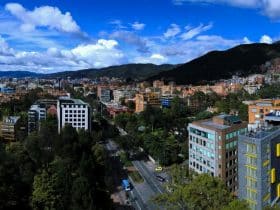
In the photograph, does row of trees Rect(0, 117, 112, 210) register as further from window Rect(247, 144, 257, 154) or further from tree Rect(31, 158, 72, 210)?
window Rect(247, 144, 257, 154)

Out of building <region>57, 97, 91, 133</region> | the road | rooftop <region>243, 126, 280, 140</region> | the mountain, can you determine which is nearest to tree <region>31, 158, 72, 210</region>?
the road

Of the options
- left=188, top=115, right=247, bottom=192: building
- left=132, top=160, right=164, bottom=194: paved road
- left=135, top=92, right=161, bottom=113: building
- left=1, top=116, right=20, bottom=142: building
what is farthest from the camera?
left=135, top=92, right=161, bottom=113: building

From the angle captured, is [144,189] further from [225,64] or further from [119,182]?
[225,64]

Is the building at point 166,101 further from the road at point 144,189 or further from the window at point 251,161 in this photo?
the window at point 251,161

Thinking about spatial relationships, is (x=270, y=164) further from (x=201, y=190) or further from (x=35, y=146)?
(x=35, y=146)

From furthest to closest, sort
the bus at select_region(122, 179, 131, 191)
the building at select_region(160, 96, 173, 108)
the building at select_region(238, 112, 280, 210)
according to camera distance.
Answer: the building at select_region(160, 96, 173, 108) < the bus at select_region(122, 179, 131, 191) < the building at select_region(238, 112, 280, 210)

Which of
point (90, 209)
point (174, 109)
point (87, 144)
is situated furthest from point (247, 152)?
point (174, 109)
